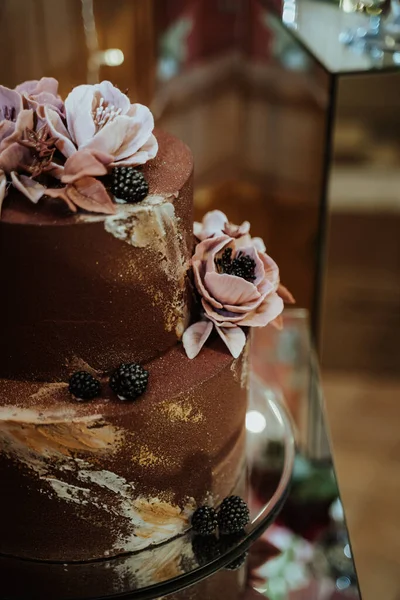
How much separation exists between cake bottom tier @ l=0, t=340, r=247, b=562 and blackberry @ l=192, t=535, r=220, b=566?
4 cm

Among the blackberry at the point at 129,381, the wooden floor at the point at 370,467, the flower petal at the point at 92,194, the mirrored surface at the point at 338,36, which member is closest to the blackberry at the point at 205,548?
the blackberry at the point at 129,381

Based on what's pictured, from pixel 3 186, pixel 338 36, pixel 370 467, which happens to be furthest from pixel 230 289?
pixel 370 467

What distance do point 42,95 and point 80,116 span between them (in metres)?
0.12

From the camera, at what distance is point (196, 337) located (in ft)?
3.82

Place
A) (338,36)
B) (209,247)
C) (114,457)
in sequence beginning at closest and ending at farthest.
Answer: (114,457) < (209,247) < (338,36)

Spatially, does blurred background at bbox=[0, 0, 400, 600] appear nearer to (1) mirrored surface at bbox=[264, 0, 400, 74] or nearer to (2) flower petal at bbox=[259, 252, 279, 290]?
(1) mirrored surface at bbox=[264, 0, 400, 74]

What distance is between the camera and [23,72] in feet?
6.22

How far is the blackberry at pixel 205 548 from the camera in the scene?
1173mm

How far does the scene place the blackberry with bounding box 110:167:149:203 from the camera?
99 cm

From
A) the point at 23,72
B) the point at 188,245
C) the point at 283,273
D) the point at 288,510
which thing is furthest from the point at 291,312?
the point at 23,72

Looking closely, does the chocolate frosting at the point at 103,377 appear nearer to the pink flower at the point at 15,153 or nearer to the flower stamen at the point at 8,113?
the pink flower at the point at 15,153

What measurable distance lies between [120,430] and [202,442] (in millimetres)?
174

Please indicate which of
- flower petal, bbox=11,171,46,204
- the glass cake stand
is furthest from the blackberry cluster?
the glass cake stand

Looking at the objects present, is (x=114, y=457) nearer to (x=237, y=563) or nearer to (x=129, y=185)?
(x=237, y=563)
